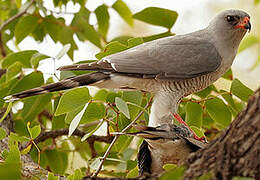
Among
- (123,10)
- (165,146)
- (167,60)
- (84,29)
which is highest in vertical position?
(123,10)

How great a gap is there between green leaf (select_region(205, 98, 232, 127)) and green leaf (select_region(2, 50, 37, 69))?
1.04 meters

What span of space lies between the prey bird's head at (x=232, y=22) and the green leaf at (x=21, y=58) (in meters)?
1.04

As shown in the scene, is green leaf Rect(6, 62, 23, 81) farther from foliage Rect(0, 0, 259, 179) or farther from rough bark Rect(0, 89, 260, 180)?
rough bark Rect(0, 89, 260, 180)

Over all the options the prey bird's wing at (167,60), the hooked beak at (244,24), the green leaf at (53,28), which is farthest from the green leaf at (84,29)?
the hooked beak at (244,24)

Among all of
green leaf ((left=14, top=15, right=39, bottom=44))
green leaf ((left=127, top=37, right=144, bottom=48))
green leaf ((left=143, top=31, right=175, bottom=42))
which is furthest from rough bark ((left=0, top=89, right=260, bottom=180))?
green leaf ((left=14, top=15, right=39, bottom=44))

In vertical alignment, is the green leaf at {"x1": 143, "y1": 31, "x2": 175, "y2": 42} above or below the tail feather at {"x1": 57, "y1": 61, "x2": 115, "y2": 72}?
above

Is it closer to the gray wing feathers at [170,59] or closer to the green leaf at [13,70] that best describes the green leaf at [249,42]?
the gray wing feathers at [170,59]

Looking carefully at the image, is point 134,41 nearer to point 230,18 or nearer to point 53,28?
A: point 230,18

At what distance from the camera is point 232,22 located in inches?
96.0

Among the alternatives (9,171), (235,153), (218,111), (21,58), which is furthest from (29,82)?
(235,153)

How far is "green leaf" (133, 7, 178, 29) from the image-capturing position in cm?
255

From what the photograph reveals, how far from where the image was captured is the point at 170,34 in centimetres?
259

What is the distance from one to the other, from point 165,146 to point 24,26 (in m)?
1.49

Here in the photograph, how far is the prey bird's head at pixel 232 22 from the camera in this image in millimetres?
2373
